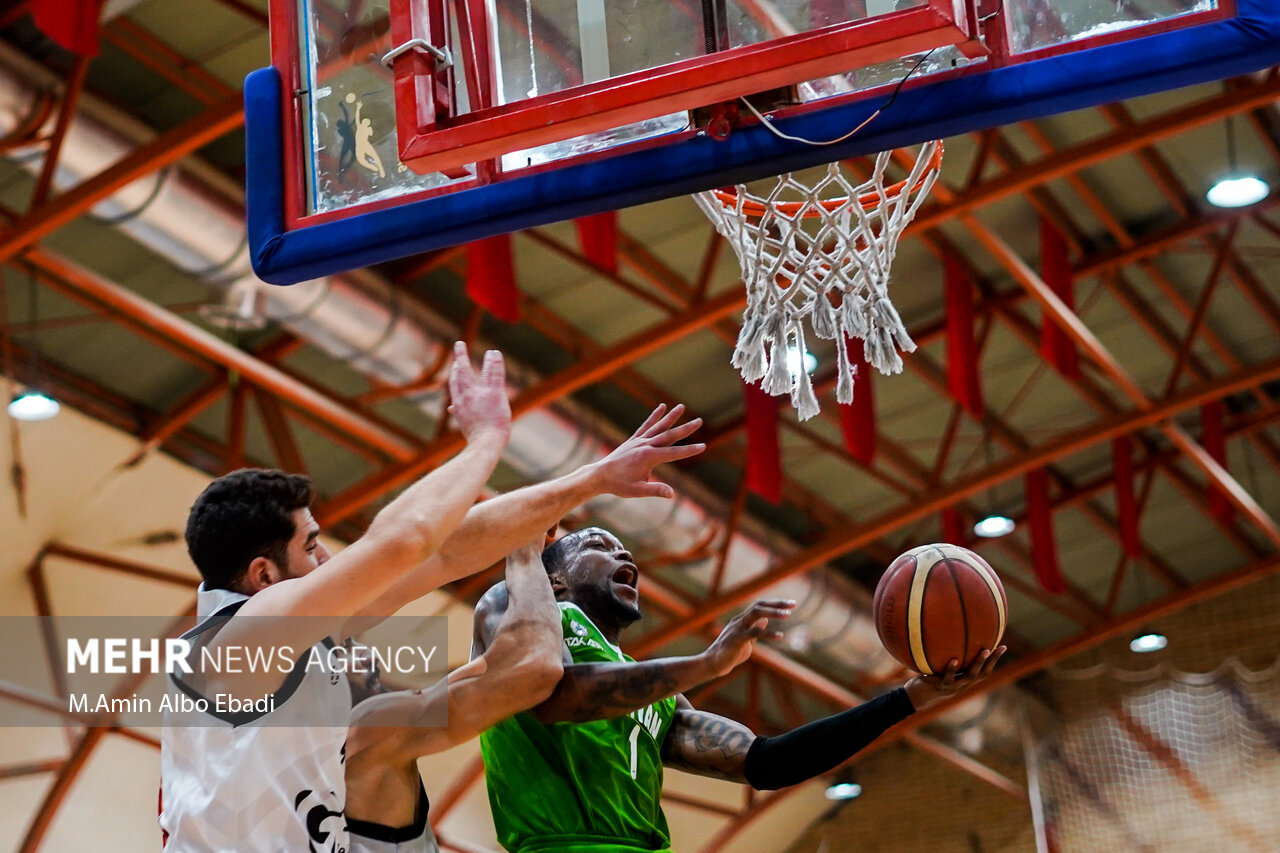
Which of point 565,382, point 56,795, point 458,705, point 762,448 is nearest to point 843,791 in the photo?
point 762,448

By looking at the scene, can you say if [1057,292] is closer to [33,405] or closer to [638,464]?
[33,405]

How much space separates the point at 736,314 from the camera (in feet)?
42.6

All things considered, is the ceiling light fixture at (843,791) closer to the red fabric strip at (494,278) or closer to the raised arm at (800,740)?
the red fabric strip at (494,278)

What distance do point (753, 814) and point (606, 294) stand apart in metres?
6.85

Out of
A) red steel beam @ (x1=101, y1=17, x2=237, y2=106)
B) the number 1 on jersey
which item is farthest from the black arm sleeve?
red steel beam @ (x1=101, y1=17, x2=237, y2=106)

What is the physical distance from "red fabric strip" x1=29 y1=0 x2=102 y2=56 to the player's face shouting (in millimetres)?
4846

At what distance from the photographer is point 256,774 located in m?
3.09

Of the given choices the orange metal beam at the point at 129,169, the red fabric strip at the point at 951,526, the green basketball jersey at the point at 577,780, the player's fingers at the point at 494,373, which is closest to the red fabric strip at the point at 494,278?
the orange metal beam at the point at 129,169

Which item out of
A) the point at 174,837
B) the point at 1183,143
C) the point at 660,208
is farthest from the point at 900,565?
the point at 1183,143

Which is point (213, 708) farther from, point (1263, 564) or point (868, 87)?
point (1263, 564)

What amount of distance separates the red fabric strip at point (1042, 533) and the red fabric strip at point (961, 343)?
119 inches

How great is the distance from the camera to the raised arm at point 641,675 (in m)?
4.02

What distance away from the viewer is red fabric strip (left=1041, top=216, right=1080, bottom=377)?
12.9 metres

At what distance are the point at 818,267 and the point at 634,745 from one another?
70.0 inches
